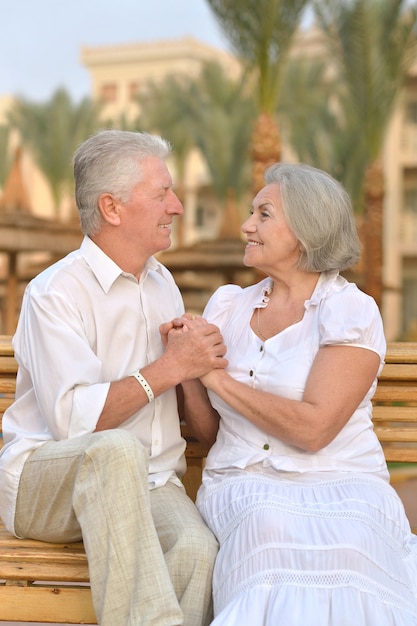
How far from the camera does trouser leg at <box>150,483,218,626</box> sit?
2.87 metres

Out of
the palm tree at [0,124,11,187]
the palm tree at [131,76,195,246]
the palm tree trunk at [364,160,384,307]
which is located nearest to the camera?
the palm tree trunk at [364,160,384,307]

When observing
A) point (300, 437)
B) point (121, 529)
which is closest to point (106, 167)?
point (300, 437)

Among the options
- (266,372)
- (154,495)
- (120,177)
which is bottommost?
(154,495)

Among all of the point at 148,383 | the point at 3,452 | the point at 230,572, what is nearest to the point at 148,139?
the point at 148,383

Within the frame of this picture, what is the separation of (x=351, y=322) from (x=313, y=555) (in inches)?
29.4

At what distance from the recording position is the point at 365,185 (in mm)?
17531

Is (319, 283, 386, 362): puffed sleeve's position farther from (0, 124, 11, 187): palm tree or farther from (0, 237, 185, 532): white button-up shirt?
(0, 124, 11, 187): palm tree

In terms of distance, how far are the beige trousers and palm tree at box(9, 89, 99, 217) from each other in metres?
23.9

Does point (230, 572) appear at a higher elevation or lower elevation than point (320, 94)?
lower

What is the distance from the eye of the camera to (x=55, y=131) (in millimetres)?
26562

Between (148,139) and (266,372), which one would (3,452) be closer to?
(266,372)

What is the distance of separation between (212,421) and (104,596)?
2.96 ft

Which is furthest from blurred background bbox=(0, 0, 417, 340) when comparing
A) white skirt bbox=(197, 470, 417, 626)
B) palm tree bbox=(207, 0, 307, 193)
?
white skirt bbox=(197, 470, 417, 626)

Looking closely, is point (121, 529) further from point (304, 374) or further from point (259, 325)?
point (259, 325)
